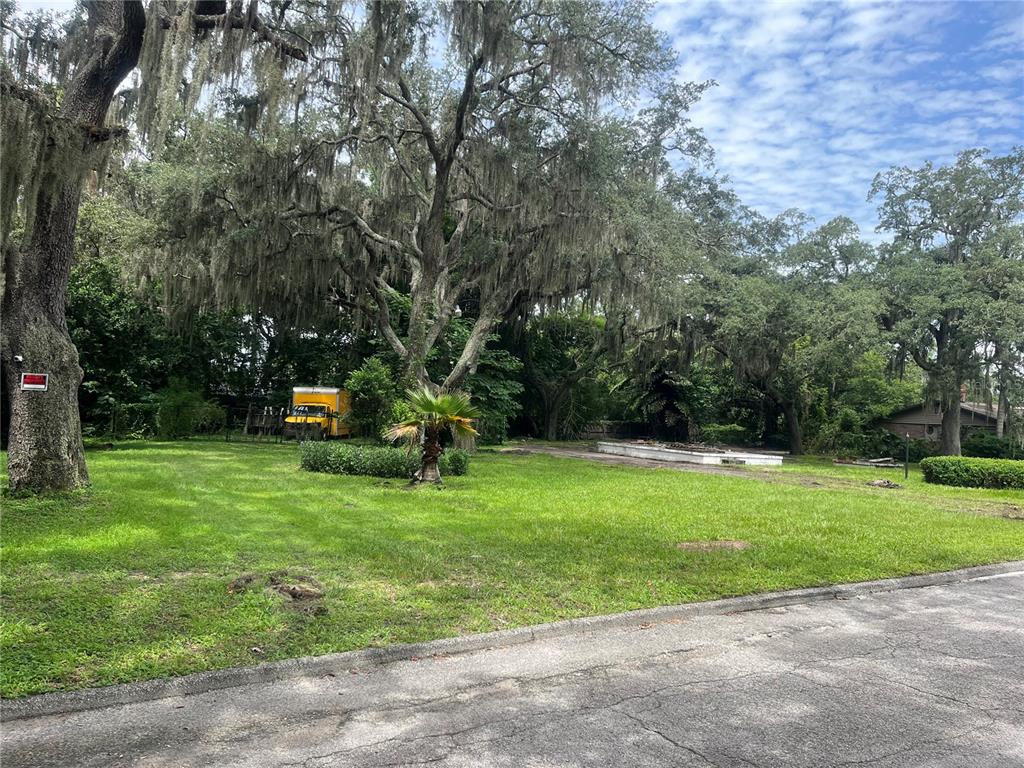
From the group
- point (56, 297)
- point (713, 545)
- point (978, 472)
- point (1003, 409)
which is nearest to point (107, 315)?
point (56, 297)

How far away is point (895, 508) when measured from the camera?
12.8 m

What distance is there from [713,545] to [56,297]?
32.0 feet

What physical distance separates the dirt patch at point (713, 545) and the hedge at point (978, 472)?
521 inches

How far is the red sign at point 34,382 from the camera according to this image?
912 cm

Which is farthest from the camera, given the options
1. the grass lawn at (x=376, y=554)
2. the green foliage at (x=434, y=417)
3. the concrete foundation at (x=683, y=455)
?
the concrete foundation at (x=683, y=455)

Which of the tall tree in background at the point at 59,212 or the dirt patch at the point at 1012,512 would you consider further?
the dirt patch at the point at 1012,512

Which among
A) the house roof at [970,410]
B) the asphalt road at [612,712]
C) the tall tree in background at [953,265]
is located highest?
the tall tree in background at [953,265]

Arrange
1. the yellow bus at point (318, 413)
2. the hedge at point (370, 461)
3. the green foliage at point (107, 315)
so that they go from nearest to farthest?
1. the hedge at point (370, 461)
2. the green foliage at point (107, 315)
3. the yellow bus at point (318, 413)

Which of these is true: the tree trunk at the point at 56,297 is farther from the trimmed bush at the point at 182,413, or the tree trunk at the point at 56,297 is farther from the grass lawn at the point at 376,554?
the trimmed bush at the point at 182,413

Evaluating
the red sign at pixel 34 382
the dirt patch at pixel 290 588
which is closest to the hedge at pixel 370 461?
the red sign at pixel 34 382

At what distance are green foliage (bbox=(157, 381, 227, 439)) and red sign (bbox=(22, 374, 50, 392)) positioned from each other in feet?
44.3

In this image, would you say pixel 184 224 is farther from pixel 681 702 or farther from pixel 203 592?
pixel 681 702

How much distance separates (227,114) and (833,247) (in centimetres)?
2394

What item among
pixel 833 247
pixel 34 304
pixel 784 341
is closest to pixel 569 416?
pixel 784 341
